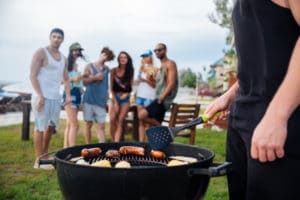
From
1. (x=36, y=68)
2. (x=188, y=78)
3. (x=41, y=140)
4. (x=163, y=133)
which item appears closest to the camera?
(x=163, y=133)

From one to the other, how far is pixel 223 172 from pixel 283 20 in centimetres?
69

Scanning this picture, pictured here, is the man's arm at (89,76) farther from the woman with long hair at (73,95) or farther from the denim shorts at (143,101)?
the denim shorts at (143,101)

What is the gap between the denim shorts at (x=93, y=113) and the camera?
6211 mm

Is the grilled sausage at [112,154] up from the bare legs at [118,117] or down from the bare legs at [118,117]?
up

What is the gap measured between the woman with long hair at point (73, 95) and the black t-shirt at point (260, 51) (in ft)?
14.4

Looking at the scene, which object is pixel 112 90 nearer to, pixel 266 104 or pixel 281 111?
pixel 266 104

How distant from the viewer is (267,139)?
1.35 metres

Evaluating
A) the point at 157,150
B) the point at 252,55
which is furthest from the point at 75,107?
the point at 252,55

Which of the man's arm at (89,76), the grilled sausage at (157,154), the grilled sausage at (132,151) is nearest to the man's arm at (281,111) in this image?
the grilled sausage at (157,154)

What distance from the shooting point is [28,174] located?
16.5ft

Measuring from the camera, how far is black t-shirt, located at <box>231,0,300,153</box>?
1429 mm

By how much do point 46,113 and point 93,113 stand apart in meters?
1.24

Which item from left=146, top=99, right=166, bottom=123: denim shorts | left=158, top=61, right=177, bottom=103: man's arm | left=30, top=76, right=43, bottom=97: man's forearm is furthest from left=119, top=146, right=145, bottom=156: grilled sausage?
left=146, top=99, right=166, bottom=123: denim shorts

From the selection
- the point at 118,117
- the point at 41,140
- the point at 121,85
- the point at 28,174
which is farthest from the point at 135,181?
the point at 118,117
